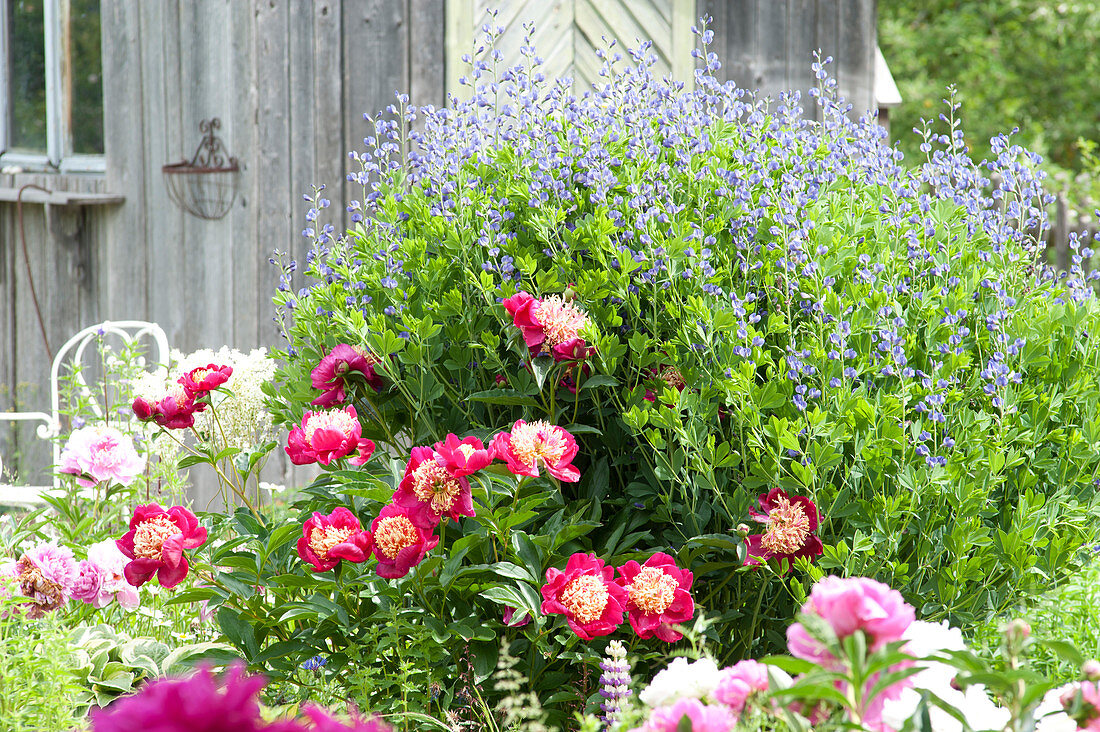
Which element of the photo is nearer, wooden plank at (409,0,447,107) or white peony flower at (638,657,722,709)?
white peony flower at (638,657,722,709)

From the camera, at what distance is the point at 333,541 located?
67.1 inches

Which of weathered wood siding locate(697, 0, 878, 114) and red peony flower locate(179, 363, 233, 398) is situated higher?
weathered wood siding locate(697, 0, 878, 114)

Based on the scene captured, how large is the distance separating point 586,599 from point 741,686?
580mm

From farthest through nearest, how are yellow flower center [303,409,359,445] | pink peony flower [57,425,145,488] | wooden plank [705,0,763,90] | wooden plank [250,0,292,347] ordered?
wooden plank [705,0,763,90], wooden plank [250,0,292,347], pink peony flower [57,425,145,488], yellow flower center [303,409,359,445]

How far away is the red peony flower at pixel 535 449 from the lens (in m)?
1.68

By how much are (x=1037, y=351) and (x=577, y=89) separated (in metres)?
2.65

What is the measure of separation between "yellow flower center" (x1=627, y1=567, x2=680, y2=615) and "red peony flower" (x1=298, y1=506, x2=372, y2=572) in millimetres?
450

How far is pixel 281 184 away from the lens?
4.10 metres

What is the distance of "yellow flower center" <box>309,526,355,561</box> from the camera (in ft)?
5.58

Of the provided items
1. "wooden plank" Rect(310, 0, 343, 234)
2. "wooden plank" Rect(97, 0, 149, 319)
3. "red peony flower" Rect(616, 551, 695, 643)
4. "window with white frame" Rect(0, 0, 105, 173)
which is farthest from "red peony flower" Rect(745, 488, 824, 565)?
"window with white frame" Rect(0, 0, 105, 173)

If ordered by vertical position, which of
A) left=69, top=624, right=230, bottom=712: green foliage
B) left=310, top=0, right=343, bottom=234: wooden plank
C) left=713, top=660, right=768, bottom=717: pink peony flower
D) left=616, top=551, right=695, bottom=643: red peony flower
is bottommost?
left=69, top=624, right=230, bottom=712: green foliage

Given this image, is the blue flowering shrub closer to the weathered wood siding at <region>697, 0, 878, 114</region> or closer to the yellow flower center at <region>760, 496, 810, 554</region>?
the yellow flower center at <region>760, 496, 810, 554</region>

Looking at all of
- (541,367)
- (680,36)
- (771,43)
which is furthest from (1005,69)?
(541,367)

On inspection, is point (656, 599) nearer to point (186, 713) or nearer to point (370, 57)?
point (186, 713)
